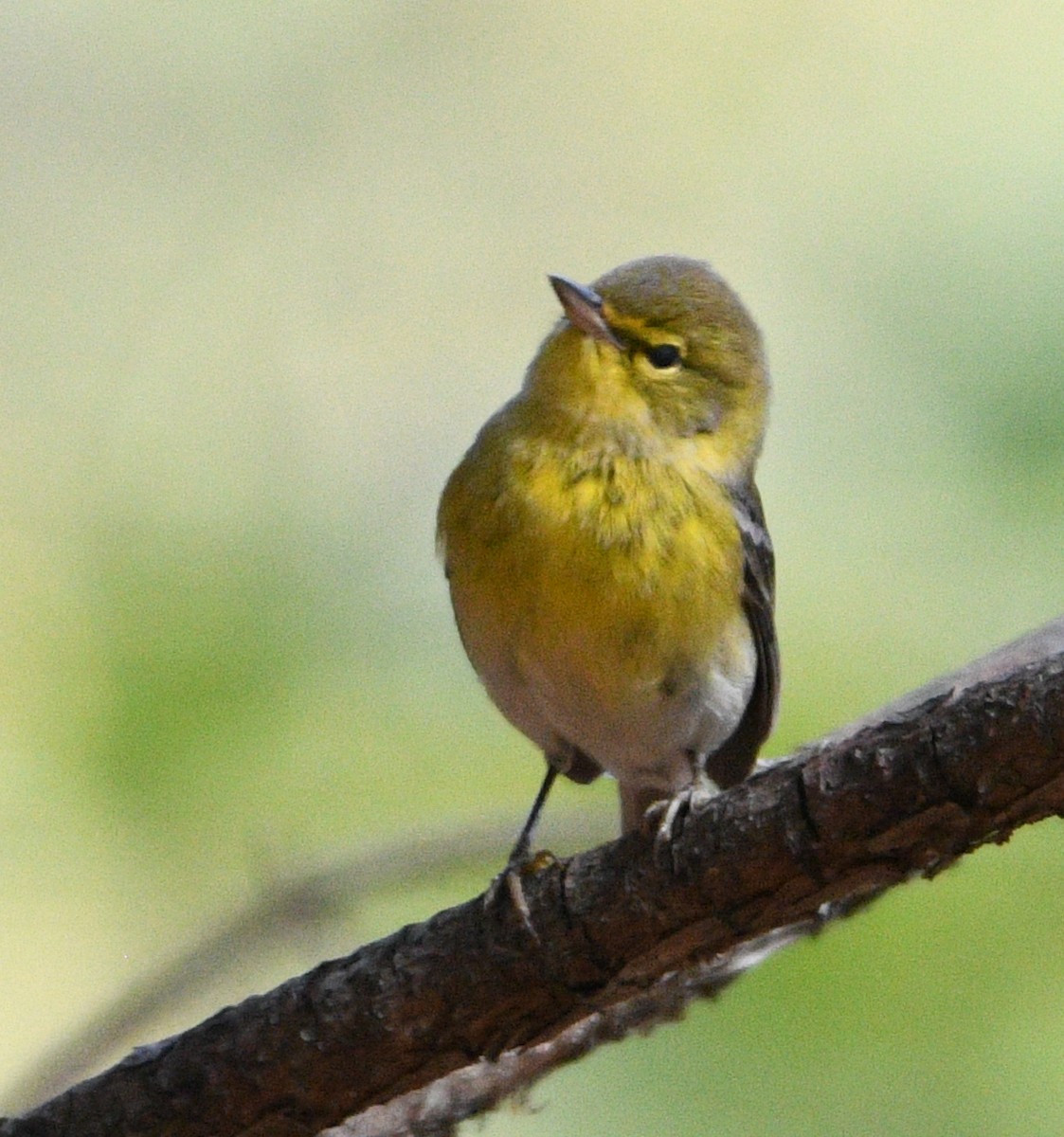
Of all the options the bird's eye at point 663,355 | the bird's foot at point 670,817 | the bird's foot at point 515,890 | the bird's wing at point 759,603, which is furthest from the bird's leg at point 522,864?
the bird's eye at point 663,355

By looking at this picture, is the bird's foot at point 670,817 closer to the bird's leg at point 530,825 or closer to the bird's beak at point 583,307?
the bird's leg at point 530,825

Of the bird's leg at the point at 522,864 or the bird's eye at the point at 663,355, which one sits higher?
the bird's eye at the point at 663,355

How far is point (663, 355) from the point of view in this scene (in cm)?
402

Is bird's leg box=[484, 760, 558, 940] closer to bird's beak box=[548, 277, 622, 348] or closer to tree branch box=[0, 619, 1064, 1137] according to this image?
tree branch box=[0, 619, 1064, 1137]

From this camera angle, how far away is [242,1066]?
10.2 ft

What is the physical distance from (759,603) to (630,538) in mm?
427

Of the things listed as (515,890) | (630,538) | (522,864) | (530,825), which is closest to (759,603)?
(630,538)

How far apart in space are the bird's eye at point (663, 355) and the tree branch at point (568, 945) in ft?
3.69

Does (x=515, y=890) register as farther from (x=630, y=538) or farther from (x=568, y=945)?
(x=630, y=538)

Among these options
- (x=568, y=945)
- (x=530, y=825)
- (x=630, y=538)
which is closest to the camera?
(x=568, y=945)

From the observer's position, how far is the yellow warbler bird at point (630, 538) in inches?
145

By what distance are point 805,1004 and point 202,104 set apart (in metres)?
3.20

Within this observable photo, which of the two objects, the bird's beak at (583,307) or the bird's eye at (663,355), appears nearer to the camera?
the bird's beak at (583,307)

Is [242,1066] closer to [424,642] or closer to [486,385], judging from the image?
[424,642]
